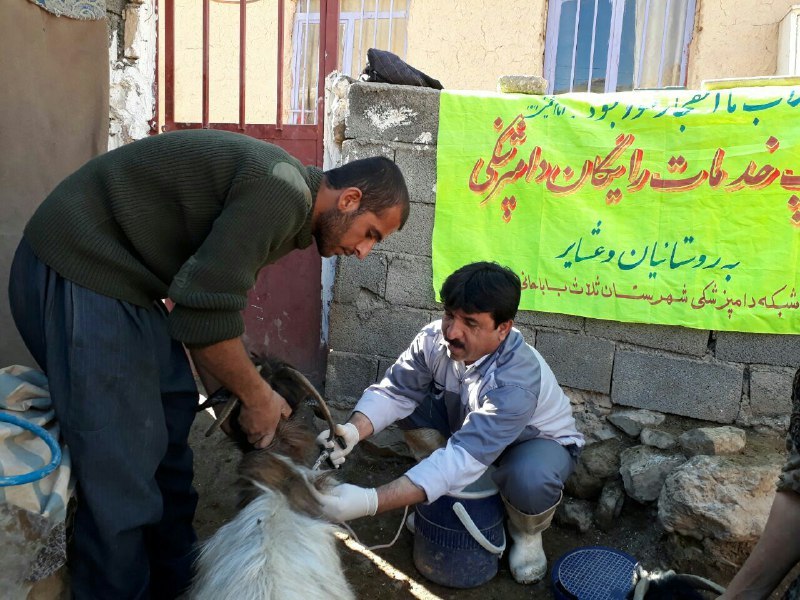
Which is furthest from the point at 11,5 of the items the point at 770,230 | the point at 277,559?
the point at 770,230

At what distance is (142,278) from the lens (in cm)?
192

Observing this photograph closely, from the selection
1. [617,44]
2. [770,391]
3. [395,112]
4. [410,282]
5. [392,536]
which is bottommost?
[392,536]

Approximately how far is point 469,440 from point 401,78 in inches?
83.6

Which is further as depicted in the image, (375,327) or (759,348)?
(375,327)

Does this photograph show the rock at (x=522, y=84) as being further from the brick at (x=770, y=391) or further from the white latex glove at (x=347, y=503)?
the white latex glove at (x=347, y=503)

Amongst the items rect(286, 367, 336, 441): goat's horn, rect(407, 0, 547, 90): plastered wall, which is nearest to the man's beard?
rect(286, 367, 336, 441): goat's horn

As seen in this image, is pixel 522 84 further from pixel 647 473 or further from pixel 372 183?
pixel 647 473

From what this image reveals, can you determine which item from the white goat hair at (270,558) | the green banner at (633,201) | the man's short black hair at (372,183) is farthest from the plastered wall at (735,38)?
the white goat hair at (270,558)

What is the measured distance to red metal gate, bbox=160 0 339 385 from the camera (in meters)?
4.22

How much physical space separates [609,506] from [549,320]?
3.28 feet

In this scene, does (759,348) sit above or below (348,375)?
above

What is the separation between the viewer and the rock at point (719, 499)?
2.82 metres

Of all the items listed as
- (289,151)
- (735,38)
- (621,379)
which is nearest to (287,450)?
(621,379)

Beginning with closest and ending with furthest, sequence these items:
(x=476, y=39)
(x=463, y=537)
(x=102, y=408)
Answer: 1. (x=102, y=408)
2. (x=463, y=537)
3. (x=476, y=39)
